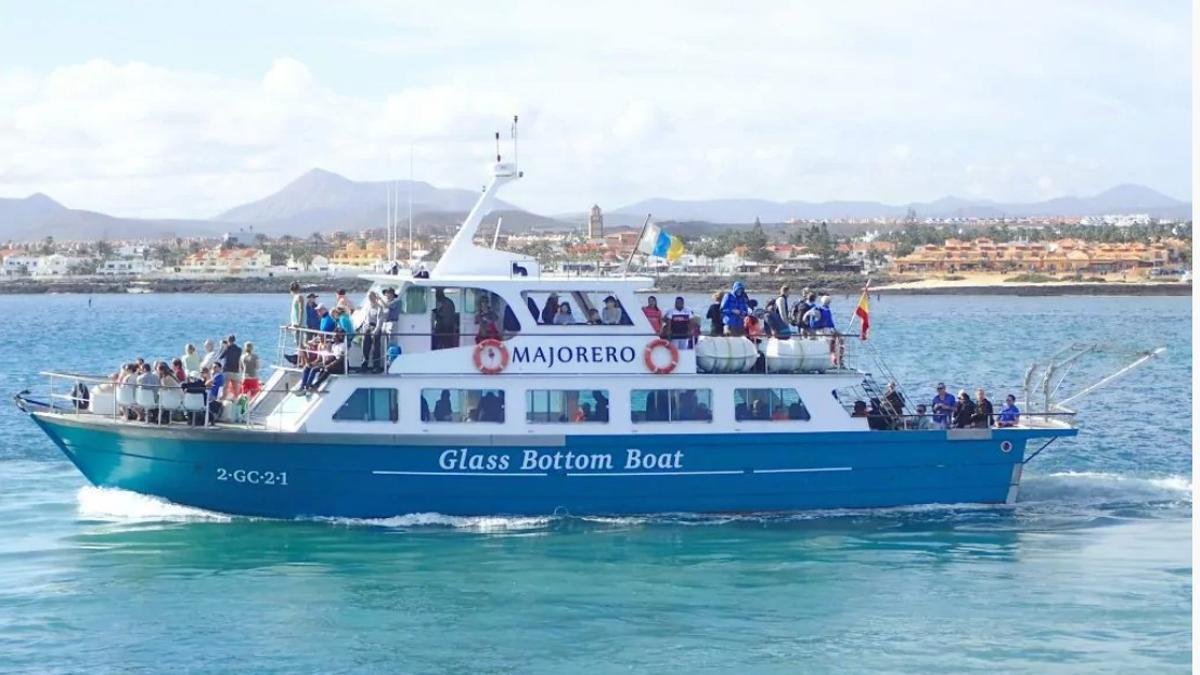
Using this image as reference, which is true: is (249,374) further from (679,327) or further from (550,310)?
(679,327)

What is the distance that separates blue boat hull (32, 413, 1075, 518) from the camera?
22484mm

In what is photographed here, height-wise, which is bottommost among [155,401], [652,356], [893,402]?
[893,402]

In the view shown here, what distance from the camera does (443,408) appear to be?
22.7 metres

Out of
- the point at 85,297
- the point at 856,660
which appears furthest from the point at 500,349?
the point at 85,297

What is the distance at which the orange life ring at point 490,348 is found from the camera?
22688 millimetres

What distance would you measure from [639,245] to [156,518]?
7585 millimetres

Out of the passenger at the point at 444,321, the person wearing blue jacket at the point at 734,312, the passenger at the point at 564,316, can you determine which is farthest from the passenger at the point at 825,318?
the passenger at the point at 444,321

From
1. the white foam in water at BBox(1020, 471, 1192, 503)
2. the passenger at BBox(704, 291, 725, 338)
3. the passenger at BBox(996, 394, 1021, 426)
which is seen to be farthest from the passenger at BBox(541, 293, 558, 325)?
the white foam in water at BBox(1020, 471, 1192, 503)

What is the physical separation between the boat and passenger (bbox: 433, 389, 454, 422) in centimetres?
3

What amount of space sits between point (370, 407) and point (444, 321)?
1.55 metres

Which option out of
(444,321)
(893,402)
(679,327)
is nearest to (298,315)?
(444,321)

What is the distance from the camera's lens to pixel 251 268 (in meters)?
190

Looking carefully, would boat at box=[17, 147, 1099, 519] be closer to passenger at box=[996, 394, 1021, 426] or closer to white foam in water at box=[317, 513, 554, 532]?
white foam in water at box=[317, 513, 554, 532]

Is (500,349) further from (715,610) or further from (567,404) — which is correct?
(715,610)
